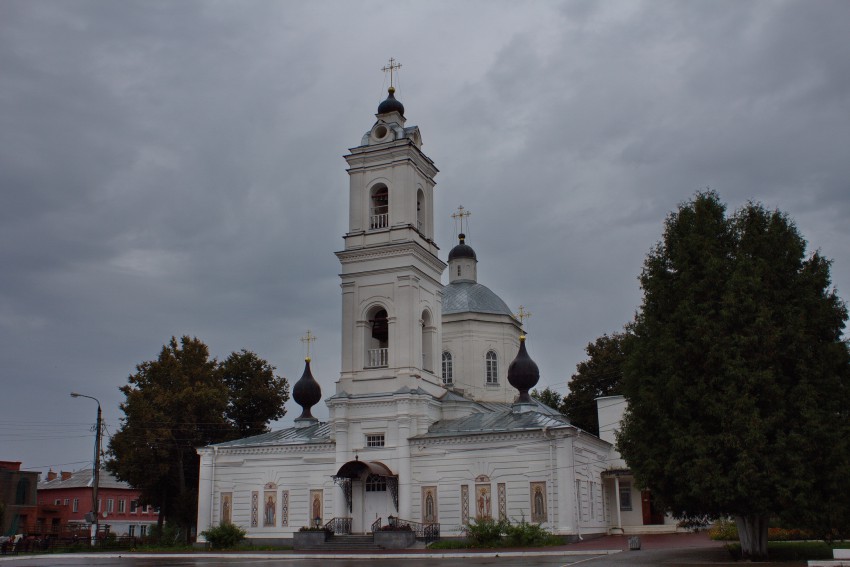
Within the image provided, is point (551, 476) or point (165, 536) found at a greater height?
point (551, 476)

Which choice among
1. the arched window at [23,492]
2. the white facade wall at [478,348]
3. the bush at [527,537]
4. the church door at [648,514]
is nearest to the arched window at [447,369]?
the white facade wall at [478,348]

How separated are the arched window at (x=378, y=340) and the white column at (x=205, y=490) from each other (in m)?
8.12

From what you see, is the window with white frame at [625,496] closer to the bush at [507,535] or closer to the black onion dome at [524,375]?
the black onion dome at [524,375]

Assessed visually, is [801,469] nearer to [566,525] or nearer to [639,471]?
[639,471]

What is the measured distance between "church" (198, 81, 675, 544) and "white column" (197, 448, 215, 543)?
0.05m

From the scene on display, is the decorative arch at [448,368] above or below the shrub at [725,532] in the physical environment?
above

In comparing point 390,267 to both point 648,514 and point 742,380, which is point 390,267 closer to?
point 648,514

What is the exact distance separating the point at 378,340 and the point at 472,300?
9459 mm

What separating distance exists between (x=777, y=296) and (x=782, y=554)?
21.7ft

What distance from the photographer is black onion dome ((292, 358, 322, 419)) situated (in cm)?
3872

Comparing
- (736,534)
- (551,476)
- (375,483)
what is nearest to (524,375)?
(551,476)

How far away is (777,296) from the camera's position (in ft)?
67.5

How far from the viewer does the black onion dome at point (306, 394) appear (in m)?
38.7

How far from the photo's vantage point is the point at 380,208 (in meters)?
36.9
